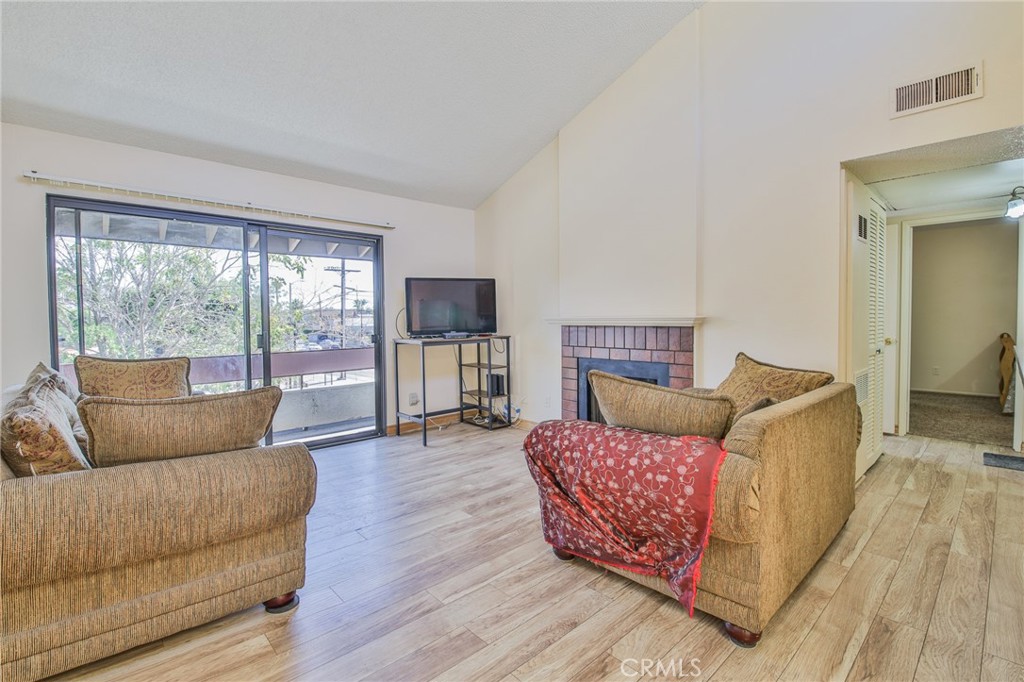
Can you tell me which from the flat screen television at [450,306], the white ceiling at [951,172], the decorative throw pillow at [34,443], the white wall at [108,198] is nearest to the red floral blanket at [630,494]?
the decorative throw pillow at [34,443]

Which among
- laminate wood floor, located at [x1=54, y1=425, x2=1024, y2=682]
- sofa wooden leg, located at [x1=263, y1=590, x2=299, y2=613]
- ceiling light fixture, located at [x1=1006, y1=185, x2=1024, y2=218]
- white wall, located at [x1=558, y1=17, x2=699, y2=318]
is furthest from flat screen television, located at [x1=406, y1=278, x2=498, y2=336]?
ceiling light fixture, located at [x1=1006, y1=185, x2=1024, y2=218]

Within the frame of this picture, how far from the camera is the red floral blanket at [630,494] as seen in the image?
149 centimetres

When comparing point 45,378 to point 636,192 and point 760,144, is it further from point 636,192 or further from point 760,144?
point 760,144

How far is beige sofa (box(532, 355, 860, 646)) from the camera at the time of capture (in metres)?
1.43

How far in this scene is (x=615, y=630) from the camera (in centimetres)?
163

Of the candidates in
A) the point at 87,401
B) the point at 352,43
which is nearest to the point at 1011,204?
the point at 352,43

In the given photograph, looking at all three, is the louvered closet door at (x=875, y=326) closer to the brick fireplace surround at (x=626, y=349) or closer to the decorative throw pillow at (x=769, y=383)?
the brick fireplace surround at (x=626, y=349)

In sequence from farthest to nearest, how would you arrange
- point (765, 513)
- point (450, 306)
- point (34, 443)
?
point (450, 306) → point (765, 513) → point (34, 443)

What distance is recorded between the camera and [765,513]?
1489mm

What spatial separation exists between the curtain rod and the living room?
0.02 metres

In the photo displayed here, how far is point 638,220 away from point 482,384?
8.00 ft

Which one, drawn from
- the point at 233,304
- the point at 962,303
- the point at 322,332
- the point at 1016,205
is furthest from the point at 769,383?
the point at 962,303

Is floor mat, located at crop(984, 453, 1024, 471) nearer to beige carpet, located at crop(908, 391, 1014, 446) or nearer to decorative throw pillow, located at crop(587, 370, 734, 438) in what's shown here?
beige carpet, located at crop(908, 391, 1014, 446)

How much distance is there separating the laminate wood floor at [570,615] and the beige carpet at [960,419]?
1.74 metres
